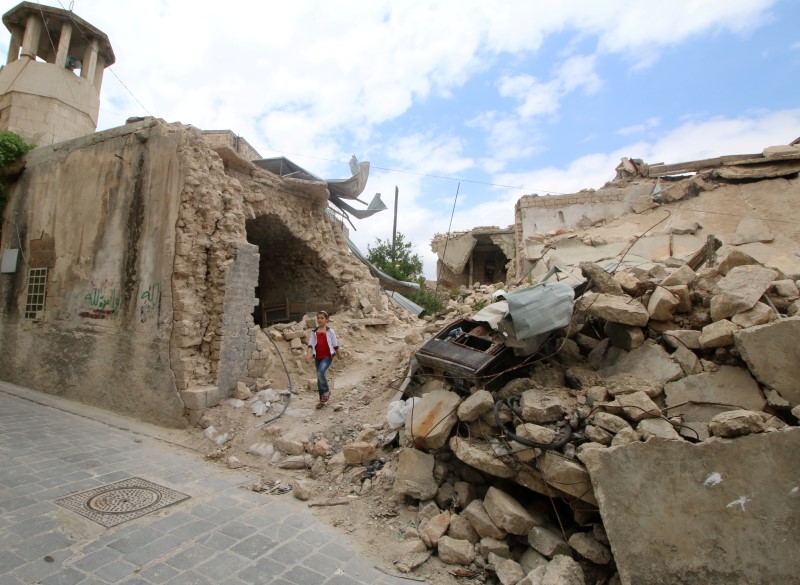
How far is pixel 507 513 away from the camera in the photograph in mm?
3236

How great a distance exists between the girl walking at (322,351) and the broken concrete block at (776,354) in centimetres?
471

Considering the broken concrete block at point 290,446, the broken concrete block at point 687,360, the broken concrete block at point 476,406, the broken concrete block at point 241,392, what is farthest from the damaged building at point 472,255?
the broken concrete block at point 476,406

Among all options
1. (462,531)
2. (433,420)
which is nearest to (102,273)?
(433,420)

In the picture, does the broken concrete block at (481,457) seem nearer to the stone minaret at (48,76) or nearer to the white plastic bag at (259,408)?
the white plastic bag at (259,408)

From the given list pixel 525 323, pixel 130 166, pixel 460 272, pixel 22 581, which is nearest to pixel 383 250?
pixel 460 272

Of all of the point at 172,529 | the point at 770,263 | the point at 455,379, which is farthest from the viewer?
the point at 770,263

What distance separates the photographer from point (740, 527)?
2615 mm

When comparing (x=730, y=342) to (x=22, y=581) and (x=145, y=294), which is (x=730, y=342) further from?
(x=145, y=294)

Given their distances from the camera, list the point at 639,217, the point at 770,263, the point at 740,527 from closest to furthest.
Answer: the point at 740,527 < the point at 770,263 < the point at 639,217

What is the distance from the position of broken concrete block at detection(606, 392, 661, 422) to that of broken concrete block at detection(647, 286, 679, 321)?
1.02m

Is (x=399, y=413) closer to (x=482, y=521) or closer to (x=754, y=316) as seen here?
(x=482, y=521)

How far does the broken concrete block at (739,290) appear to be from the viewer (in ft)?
11.8

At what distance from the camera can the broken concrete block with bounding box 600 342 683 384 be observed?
360 cm

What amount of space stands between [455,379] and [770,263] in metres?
7.42
